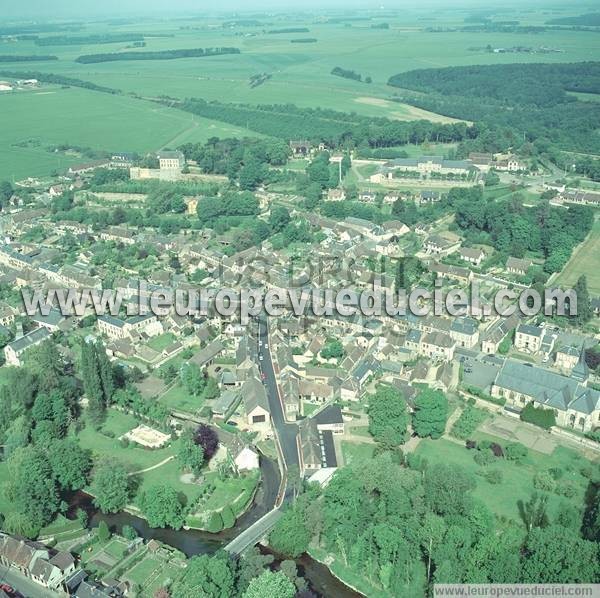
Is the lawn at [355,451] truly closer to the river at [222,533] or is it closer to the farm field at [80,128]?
the river at [222,533]

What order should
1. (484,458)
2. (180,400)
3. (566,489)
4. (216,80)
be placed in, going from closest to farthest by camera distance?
1. (566,489)
2. (484,458)
3. (180,400)
4. (216,80)

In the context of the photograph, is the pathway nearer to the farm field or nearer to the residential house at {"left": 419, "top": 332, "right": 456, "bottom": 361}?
the residential house at {"left": 419, "top": 332, "right": 456, "bottom": 361}

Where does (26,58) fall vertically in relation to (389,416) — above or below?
above

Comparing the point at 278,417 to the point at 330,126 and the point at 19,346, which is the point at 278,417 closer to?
the point at 19,346

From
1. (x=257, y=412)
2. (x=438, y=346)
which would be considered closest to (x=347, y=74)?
(x=438, y=346)

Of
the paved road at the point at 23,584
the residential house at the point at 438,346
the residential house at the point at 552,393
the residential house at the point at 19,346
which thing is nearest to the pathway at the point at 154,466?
the paved road at the point at 23,584

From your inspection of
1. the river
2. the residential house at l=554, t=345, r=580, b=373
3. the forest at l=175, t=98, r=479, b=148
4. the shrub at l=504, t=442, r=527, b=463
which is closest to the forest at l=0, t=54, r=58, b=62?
the forest at l=175, t=98, r=479, b=148
